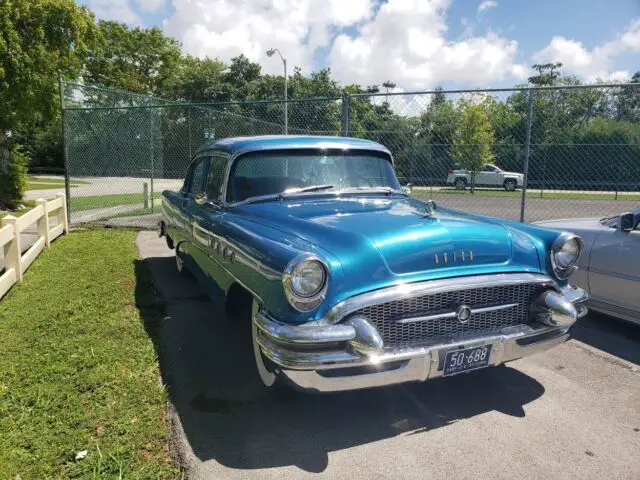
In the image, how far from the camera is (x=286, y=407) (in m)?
3.12

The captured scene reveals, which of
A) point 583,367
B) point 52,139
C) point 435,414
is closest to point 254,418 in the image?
point 435,414

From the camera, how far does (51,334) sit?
4188 millimetres

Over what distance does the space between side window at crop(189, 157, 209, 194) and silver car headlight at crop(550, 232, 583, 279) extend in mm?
3070

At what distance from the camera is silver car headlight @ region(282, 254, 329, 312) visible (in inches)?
101

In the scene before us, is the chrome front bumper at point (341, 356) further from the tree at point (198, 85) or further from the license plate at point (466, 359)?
the tree at point (198, 85)

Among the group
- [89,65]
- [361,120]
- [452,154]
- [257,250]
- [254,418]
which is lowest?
[254,418]

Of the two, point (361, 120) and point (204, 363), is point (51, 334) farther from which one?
point (361, 120)

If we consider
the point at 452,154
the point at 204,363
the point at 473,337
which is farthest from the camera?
the point at 452,154

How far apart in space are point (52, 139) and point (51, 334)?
36314 millimetres

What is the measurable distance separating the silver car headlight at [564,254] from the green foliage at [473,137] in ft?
19.5

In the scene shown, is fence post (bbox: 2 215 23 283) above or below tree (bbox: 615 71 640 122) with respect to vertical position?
below

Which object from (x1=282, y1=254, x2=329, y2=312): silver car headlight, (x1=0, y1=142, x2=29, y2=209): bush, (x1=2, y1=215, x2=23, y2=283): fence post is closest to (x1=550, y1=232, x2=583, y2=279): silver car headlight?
(x1=282, y1=254, x2=329, y2=312): silver car headlight

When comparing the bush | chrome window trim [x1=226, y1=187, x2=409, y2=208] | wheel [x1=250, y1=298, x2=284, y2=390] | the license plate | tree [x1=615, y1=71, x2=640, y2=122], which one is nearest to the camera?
the license plate

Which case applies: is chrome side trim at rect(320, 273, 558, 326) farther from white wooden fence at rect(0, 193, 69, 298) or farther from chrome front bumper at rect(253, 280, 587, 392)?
white wooden fence at rect(0, 193, 69, 298)
